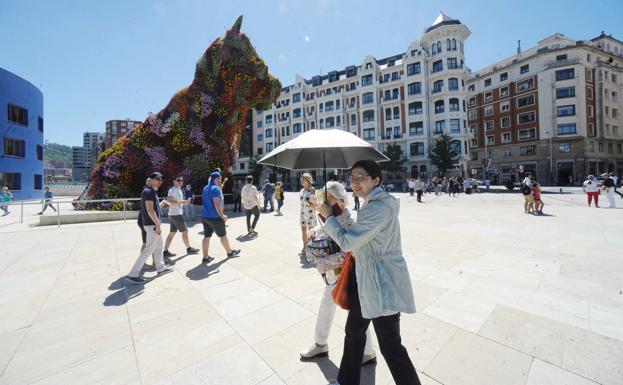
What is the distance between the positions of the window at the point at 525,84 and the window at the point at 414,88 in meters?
17.9

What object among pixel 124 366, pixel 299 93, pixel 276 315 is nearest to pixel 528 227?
pixel 276 315

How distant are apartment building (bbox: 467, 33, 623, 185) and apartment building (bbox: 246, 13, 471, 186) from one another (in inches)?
346

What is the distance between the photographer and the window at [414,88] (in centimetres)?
4278

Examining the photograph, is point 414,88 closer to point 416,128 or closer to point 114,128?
point 416,128

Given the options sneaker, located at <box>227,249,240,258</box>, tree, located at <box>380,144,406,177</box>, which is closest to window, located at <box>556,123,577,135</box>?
tree, located at <box>380,144,406,177</box>

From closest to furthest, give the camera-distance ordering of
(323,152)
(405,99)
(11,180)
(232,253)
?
(323,152) < (232,253) < (11,180) < (405,99)

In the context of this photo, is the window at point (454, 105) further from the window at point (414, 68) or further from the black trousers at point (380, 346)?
the black trousers at point (380, 346)

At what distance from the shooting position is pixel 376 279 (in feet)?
6.38

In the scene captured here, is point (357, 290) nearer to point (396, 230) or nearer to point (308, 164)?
point (396, 230)

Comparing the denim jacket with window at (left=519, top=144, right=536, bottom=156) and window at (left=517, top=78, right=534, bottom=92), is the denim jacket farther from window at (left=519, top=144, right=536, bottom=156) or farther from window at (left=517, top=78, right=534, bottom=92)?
window at (left=517, top=78, right=534, bottom=92)

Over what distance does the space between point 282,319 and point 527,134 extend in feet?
182

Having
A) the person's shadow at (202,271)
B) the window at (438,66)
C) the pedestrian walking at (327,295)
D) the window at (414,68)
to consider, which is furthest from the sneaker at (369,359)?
the window at (414,68)

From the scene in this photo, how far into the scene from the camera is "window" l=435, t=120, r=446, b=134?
41.2 meters

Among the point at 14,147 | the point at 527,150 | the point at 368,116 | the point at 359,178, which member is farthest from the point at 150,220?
the point at 527,150
